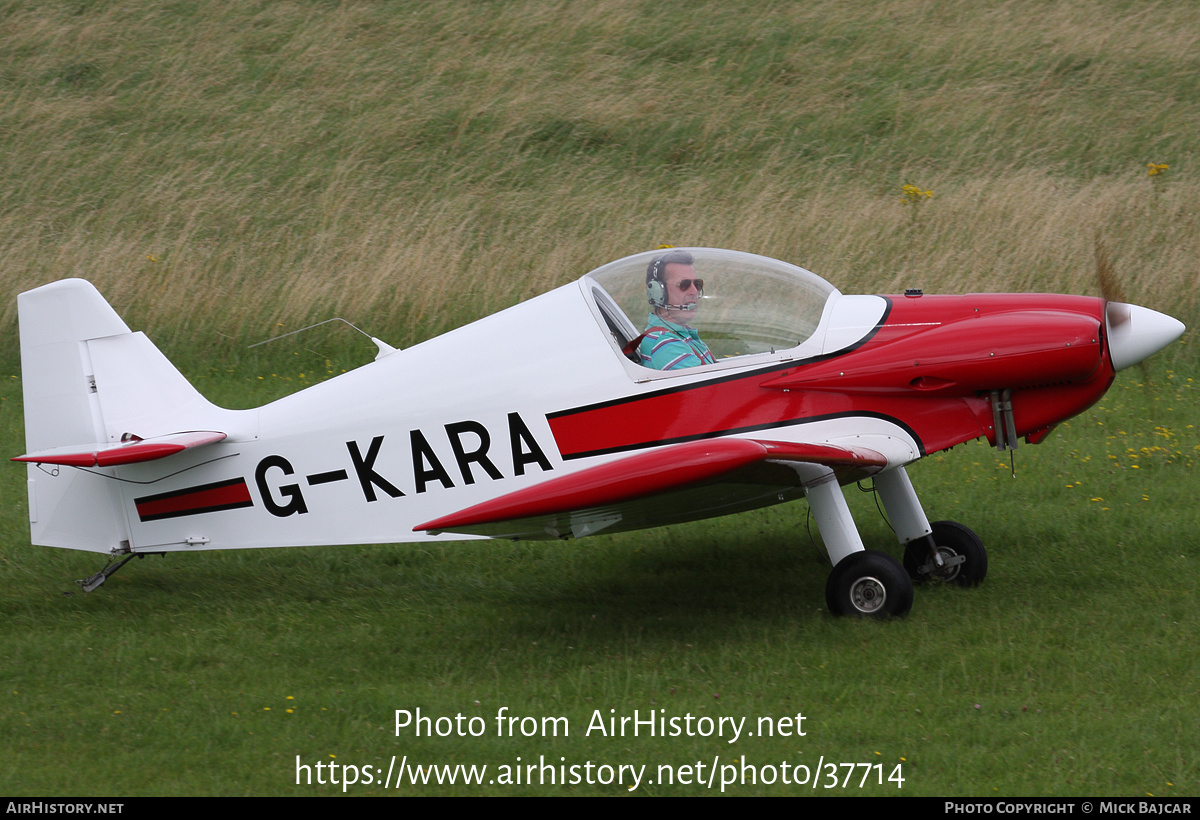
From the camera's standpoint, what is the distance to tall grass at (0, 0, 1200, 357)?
1301cm

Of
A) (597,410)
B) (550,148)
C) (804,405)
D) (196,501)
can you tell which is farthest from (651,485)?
(550,148)

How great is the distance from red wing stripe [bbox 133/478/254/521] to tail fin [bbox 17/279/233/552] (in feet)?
0.60

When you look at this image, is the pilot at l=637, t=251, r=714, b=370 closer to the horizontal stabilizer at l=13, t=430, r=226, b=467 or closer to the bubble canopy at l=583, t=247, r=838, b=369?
the bubble canopy at l=583, t=247, r=838, b=369

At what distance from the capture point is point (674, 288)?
6.20 m

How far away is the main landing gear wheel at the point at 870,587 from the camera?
19.4ft

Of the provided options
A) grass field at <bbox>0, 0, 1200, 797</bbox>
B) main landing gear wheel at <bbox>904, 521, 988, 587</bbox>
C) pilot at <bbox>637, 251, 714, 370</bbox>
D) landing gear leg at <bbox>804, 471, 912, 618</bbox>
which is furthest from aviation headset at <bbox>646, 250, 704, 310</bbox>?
main landing gear wheel at <bbox>904, 521, 988, 587</bbox>

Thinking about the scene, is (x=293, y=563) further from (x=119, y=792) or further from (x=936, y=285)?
(x=936, y=285)

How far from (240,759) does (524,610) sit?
2.10 metres

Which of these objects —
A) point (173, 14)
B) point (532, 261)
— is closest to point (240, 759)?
point (532, 261)

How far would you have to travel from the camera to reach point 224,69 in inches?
832

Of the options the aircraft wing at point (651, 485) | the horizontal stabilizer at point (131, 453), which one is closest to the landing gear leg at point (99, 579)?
the horizontal stabilizer at point (131, 453)

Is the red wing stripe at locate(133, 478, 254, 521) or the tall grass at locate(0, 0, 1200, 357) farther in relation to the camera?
the tall grass at locate(0, 0, 1200, 357)

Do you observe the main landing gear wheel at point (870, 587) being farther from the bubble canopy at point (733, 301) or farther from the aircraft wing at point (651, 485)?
the bubble canopy at point (733, 301)

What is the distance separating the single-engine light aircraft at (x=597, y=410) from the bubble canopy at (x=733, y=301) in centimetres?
1
